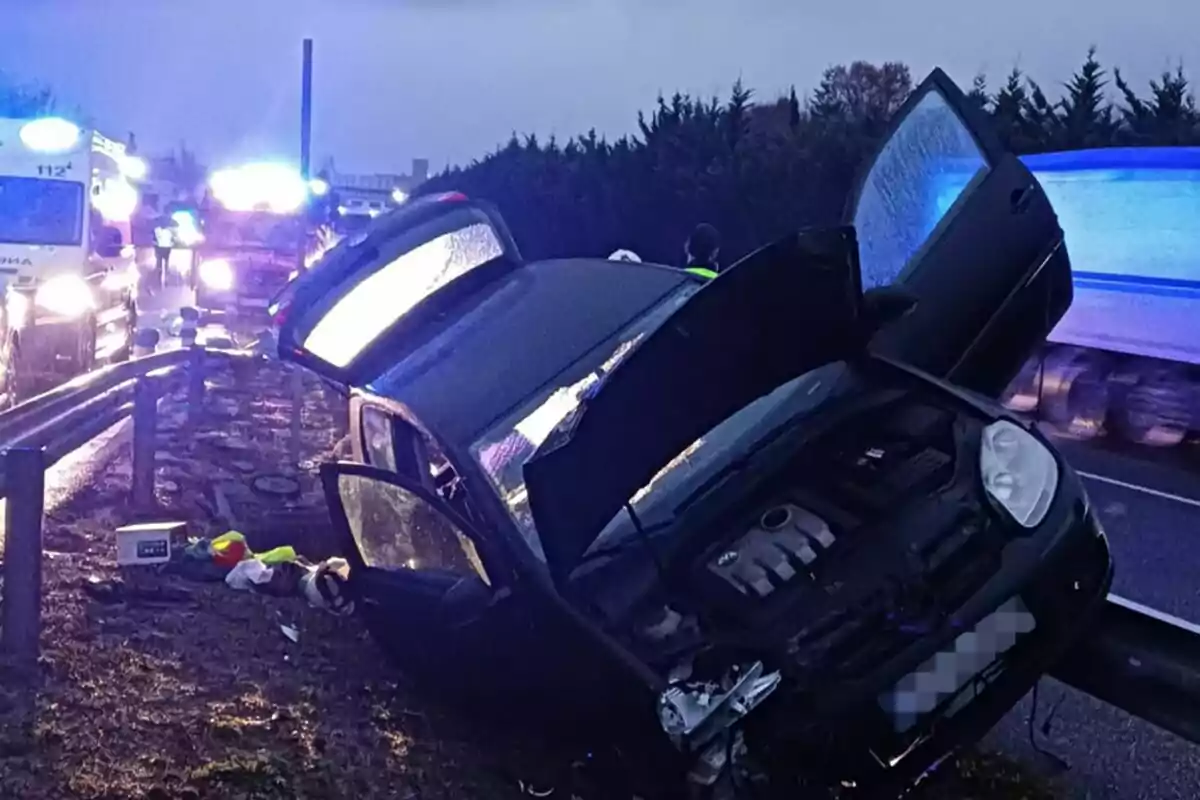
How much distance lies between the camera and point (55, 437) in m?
6.21

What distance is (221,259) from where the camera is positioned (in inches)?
928

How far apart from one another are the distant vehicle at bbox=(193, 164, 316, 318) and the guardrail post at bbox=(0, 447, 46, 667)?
1882 cm

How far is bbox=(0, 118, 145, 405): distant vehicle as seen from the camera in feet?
43.6

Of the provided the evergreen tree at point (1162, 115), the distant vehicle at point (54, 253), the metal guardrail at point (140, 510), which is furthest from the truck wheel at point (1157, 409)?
the distant vehicle at point (54, 253)

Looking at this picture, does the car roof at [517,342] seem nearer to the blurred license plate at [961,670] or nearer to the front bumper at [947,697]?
the front bumper at [947,697]

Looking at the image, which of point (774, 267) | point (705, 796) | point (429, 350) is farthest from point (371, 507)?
point (774, 267)

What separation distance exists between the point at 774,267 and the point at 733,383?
347mm

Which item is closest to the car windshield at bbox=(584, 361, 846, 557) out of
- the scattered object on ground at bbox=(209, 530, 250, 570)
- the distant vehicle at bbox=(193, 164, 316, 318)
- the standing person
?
the scattered object on ground at bbox=(209, 530, 250, 570)

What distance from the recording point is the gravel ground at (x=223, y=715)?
4.16 meters

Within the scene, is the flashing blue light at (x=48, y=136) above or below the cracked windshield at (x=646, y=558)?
above

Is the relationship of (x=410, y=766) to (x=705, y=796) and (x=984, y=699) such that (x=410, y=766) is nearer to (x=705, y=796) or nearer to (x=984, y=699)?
(x=705, y=796)

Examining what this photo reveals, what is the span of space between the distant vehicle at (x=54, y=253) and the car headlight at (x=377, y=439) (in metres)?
8.70

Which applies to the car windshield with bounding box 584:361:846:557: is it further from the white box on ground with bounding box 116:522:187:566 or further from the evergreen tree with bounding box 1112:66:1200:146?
the evergreen tree with bounding box 1112:66:1200:146

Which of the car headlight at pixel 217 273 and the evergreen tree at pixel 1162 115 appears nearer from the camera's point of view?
the evergreen tree at pixel 1162 115
